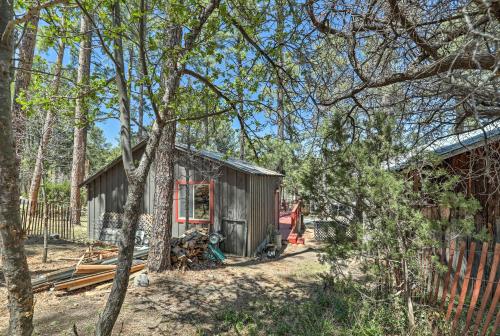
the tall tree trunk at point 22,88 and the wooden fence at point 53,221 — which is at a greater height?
the tall tree trunk at point 22,88

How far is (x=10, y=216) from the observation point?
2.33 metres

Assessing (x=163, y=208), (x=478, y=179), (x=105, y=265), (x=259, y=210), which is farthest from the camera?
(x=259, y=210)

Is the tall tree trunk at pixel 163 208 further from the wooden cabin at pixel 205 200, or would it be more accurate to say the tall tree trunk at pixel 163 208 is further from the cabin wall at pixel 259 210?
the cabin wall at pixel 259 210

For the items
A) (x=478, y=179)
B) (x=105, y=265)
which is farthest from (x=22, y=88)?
(x=478, y=179)

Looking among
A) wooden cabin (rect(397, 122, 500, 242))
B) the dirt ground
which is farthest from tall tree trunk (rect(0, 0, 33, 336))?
wooden cabin (rect(397, 122, 500, 242))

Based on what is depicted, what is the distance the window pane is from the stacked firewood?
5.74ft

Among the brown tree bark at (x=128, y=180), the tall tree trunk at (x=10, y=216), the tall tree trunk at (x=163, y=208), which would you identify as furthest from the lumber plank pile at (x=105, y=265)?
the tall tree trunk at (x=10, y=216)

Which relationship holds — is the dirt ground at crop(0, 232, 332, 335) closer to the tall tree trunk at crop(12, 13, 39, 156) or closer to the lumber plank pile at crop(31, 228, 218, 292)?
the lumber plank pile at crop(31, 228, 218, 292)

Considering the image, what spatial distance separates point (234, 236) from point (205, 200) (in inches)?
64.4

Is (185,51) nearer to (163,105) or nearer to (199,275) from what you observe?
(163,105)

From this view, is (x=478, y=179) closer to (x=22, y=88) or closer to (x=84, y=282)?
(x=84, y=282)

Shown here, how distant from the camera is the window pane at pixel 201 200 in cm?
980

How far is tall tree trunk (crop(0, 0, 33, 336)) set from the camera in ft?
7.49

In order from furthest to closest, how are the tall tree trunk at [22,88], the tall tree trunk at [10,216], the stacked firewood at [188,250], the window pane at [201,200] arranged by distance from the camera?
1. the window pane at [201,200]
2. the tall tree trunk at [22,88]
3. the stacked firewood at [188,250]
4. the tall tree trunk at [10,216]
